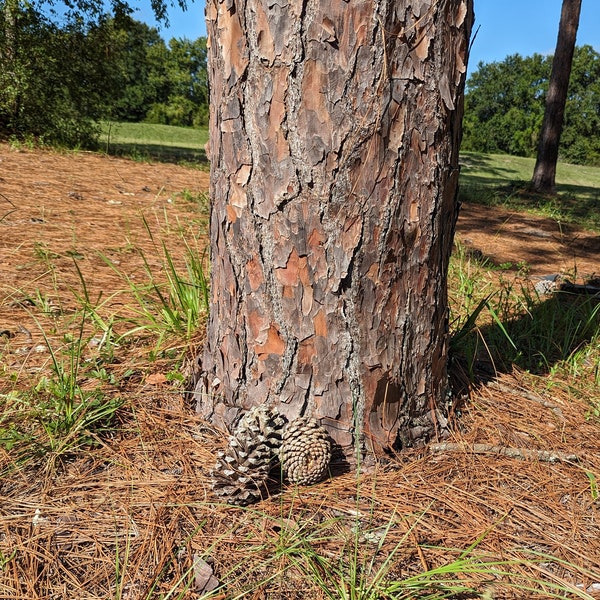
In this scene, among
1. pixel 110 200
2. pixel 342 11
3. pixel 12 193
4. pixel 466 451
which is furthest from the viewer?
pixel 110 200

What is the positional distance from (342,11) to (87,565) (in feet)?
4.93

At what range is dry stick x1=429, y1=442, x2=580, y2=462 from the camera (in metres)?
1.75

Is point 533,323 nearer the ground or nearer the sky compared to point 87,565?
nearer the sky

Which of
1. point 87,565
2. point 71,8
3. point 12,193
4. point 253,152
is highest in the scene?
point 71,8

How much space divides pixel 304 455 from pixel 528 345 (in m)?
1.47

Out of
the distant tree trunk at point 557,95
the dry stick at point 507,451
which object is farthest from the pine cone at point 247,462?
the distant tree trunk at point 557,95

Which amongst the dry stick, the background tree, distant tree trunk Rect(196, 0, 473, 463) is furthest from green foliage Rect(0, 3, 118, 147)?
the background tree

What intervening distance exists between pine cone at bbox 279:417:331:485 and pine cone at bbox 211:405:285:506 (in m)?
0.04

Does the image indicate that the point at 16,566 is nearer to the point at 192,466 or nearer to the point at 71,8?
the point at 192,466

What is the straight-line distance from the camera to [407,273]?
1.63 meters

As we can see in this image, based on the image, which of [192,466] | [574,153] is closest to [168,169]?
[192,466]

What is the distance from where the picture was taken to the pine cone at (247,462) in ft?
4.82

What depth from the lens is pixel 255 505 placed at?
58.7 inches

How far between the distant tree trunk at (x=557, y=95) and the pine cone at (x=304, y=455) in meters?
8.64
